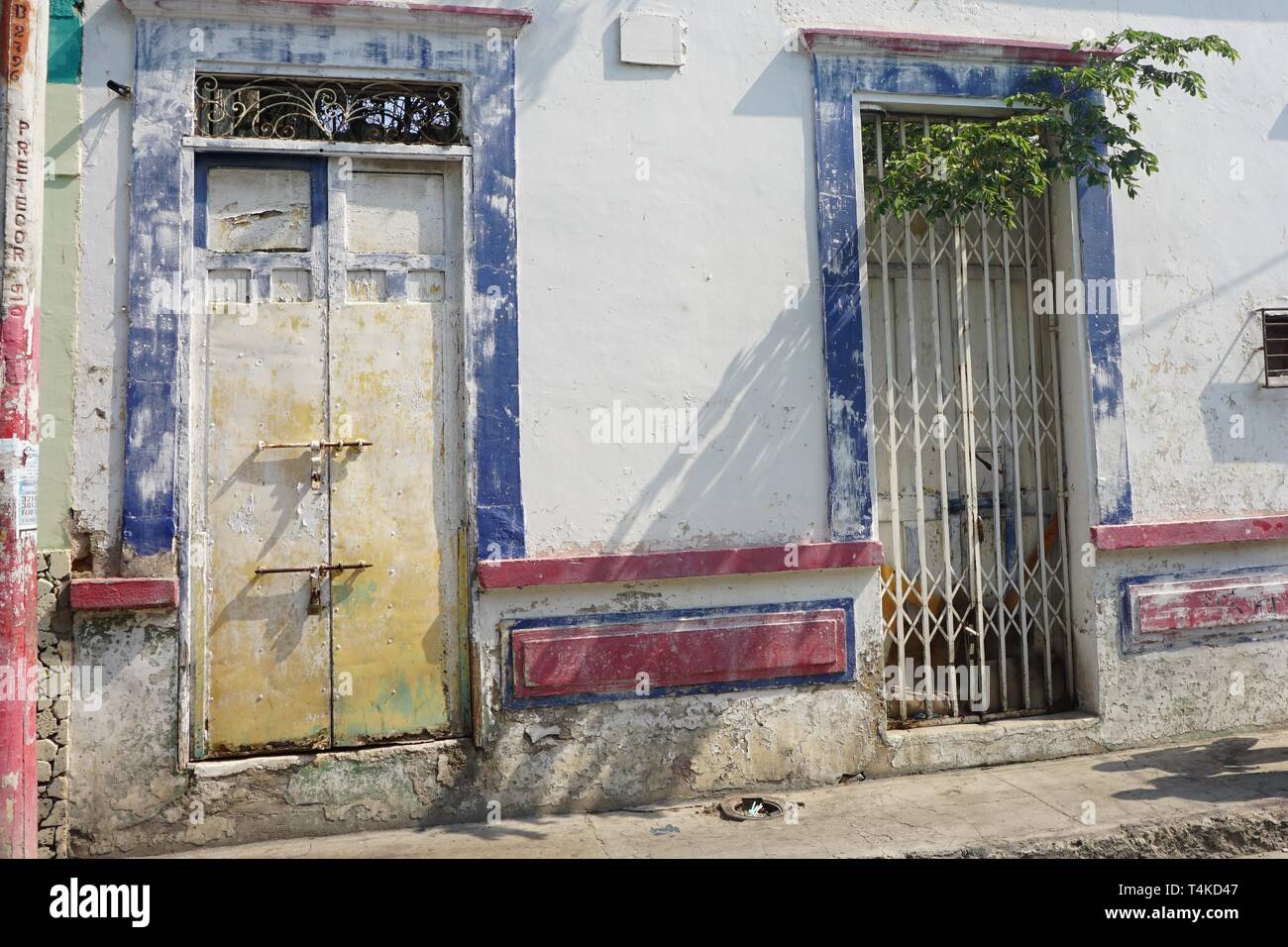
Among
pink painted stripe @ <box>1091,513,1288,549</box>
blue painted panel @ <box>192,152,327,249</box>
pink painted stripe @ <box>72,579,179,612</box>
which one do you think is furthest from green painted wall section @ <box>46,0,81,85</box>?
pink painted stripe @ <box>1091,513,1288,549</box>

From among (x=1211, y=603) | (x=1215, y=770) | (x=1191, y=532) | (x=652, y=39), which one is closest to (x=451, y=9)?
(x=652, y=39)

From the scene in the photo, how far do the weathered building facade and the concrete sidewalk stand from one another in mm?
147

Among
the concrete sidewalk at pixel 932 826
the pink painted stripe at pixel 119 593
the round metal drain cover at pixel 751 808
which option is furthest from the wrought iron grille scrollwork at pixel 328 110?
the round metal drain cover at pixel 751 808

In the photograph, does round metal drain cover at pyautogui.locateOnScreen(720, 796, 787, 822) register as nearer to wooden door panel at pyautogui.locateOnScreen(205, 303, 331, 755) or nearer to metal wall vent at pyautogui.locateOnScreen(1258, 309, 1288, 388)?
wooden door panel at pyautogui.locateOnScreen(205, 303, 331, 755)

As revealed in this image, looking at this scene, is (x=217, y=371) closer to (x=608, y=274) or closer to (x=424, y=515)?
(x=424, y=515)

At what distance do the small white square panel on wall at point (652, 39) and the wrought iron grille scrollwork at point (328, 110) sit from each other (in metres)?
0.84

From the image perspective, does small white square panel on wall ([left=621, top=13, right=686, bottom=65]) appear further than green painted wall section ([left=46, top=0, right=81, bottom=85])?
Yes

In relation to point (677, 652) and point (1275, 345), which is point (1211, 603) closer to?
point (1275, 345)

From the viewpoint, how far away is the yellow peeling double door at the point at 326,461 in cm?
403

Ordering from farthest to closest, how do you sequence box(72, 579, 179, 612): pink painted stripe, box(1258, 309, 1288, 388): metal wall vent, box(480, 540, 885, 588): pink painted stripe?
box(1258, 309, 1288, 388): metal wall vent < box(480, 540, 885, 588): pink painted stripe < box(72, 579, 179, 612): pink painted stripe

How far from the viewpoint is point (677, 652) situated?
4.28 meters

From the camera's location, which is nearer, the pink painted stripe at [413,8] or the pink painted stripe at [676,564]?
the pink painted stripe at [413,8]

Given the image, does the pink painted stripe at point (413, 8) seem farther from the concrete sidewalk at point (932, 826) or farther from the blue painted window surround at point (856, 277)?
the concrete sidewalk at point (932, 826)

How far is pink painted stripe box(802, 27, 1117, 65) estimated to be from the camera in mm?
4570
